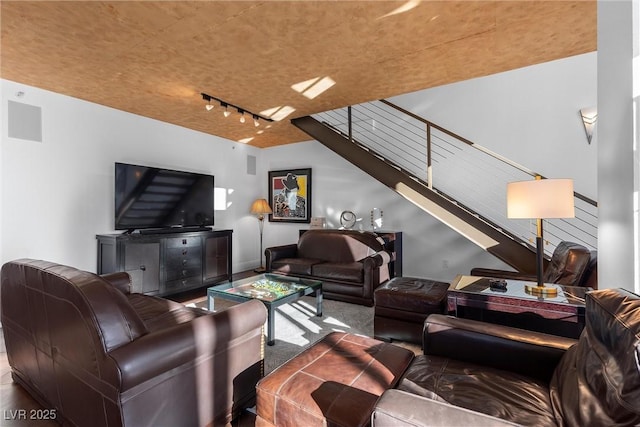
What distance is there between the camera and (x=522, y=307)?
1845 mm

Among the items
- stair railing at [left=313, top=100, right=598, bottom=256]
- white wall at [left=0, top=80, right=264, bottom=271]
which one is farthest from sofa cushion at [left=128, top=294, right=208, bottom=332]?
stair railing at [left=313, top=100, right=598, bottom=256]

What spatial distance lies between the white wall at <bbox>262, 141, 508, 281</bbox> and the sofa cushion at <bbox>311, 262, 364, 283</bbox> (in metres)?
1.37

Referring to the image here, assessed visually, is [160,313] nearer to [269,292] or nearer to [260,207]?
[269,292]

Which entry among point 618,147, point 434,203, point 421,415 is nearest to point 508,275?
point 434,203

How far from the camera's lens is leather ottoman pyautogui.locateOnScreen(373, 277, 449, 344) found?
2439 millimetres

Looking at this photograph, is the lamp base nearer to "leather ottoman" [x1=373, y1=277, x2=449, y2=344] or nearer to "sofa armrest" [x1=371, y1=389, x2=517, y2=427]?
"leather ottoman" [x1=373, y1=277, x2=449, y2=344]

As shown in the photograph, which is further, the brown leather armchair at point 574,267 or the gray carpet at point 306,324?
the gray carpet at point 306,324

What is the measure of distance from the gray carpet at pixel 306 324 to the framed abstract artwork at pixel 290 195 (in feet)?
7.46

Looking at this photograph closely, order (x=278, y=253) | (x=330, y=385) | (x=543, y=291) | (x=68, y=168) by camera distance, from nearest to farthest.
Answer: (x=330, y=385) < (x=543, y=291) < (x=68, y=168) < (x=278, y=253)

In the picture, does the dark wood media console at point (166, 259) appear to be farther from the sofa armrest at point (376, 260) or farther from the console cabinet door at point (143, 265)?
the sofa armrest at point (376, 260)

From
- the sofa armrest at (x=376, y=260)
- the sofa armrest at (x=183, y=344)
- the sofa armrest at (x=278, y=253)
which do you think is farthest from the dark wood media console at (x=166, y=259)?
the sofa armrest at (x=183, y=344)

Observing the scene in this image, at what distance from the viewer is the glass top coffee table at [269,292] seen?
2.53 m

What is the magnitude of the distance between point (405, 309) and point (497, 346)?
1144mm

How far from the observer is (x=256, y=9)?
1938 millimetres
